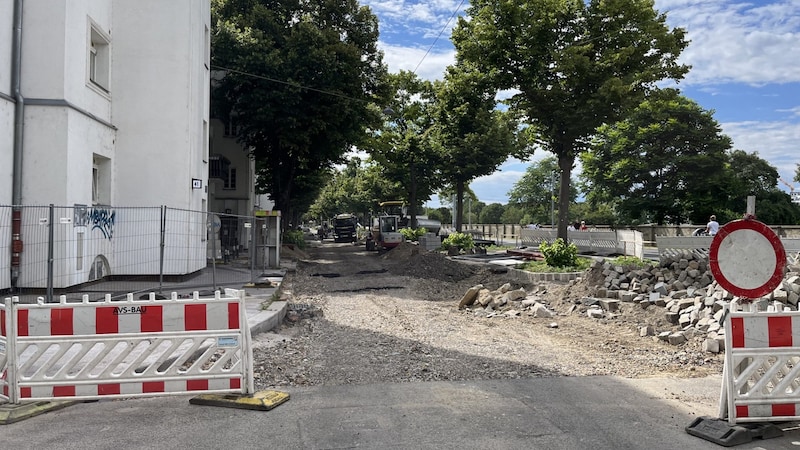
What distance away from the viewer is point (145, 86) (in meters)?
14.6

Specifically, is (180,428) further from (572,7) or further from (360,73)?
(360,73)

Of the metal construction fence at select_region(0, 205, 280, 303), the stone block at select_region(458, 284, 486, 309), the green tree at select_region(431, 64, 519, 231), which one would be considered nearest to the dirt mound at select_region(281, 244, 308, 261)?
the metal construction fence at select_region(0, 205, 280, 303)

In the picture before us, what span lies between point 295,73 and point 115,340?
21241mm

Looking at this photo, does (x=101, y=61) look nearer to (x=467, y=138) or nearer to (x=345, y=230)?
(x=467, y=138)

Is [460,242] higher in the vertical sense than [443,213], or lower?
lower

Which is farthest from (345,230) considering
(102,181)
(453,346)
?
(453,346)

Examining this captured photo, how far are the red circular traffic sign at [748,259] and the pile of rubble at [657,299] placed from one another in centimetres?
345

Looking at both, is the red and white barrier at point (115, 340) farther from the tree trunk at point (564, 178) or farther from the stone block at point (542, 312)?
the tree trunk at point (564, 178)

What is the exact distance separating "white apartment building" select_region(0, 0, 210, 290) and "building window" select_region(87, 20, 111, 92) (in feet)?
0.10

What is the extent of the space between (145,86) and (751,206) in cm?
1431

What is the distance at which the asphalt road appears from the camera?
13.7 feet

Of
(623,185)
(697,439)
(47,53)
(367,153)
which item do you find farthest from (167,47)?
(623,185)

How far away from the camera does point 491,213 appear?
138m

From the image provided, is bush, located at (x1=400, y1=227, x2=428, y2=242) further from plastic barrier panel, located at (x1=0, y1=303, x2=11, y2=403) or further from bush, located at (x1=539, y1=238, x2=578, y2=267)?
plastic barrier panel, located at (x1=0, y1=303, x2=11, y2=403)
